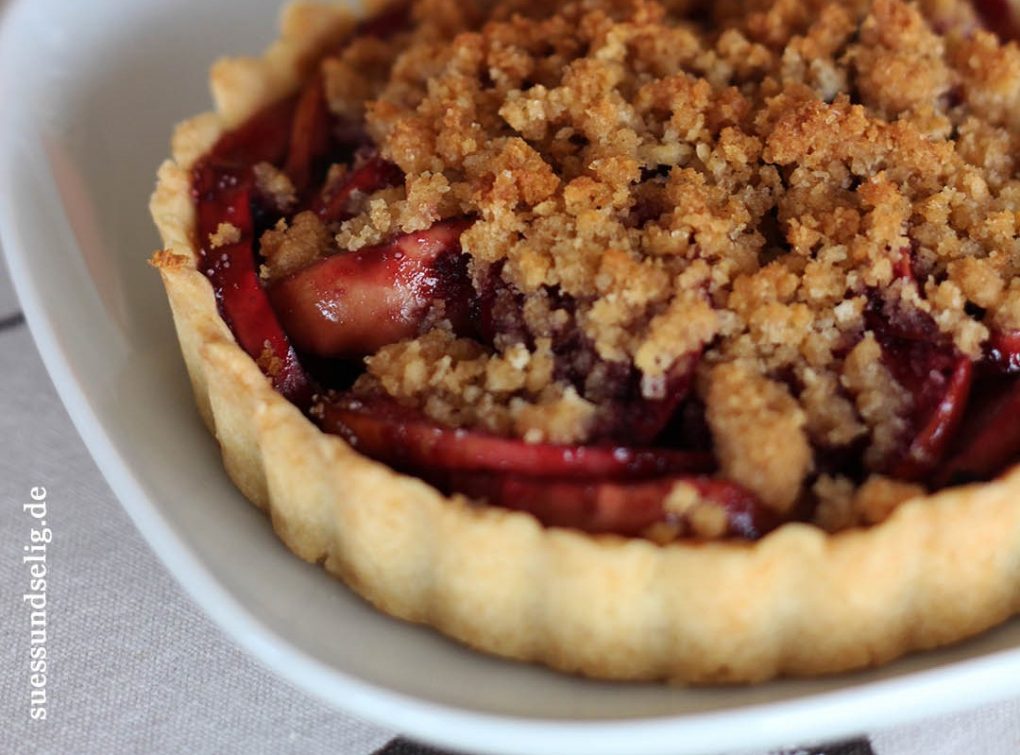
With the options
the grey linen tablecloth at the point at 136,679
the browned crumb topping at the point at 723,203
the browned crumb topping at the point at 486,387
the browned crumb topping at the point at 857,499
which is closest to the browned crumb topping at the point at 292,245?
the browned crumb topping at the point at 723,203

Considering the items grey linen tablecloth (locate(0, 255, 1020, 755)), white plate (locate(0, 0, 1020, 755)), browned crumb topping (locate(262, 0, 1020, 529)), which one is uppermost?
browned crumb topping (locate(262, 0, 1020, 529))

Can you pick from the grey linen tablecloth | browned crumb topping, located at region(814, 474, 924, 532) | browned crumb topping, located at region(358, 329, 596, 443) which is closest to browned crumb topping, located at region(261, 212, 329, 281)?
browned crumb topping, located at region(358, 329, 596, 443)

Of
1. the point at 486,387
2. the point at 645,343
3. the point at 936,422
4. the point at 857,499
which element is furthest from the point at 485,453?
the point at 936,422

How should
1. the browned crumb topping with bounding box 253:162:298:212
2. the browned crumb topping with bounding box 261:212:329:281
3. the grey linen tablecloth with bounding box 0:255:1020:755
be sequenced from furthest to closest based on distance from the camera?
the browned crumb topping with bounding box 253:162:298:212, the browned crumb topping with bounding box 261:212:329:281, the grey linen tablecloth with bounding box 0:255:1020:755

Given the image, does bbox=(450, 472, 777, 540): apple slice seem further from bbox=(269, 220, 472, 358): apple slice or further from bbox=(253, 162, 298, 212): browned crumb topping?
bbox=(253, 162, 298, 212): browned crumb topping

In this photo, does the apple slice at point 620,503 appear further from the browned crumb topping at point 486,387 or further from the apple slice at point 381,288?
the apple slice at point 381,288

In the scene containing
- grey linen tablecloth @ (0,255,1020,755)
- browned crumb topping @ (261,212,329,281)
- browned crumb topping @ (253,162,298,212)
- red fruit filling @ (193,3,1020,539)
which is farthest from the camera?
browned crumb topping @ (253,162,298,212)

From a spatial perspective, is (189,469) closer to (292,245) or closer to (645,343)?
(292,245)
